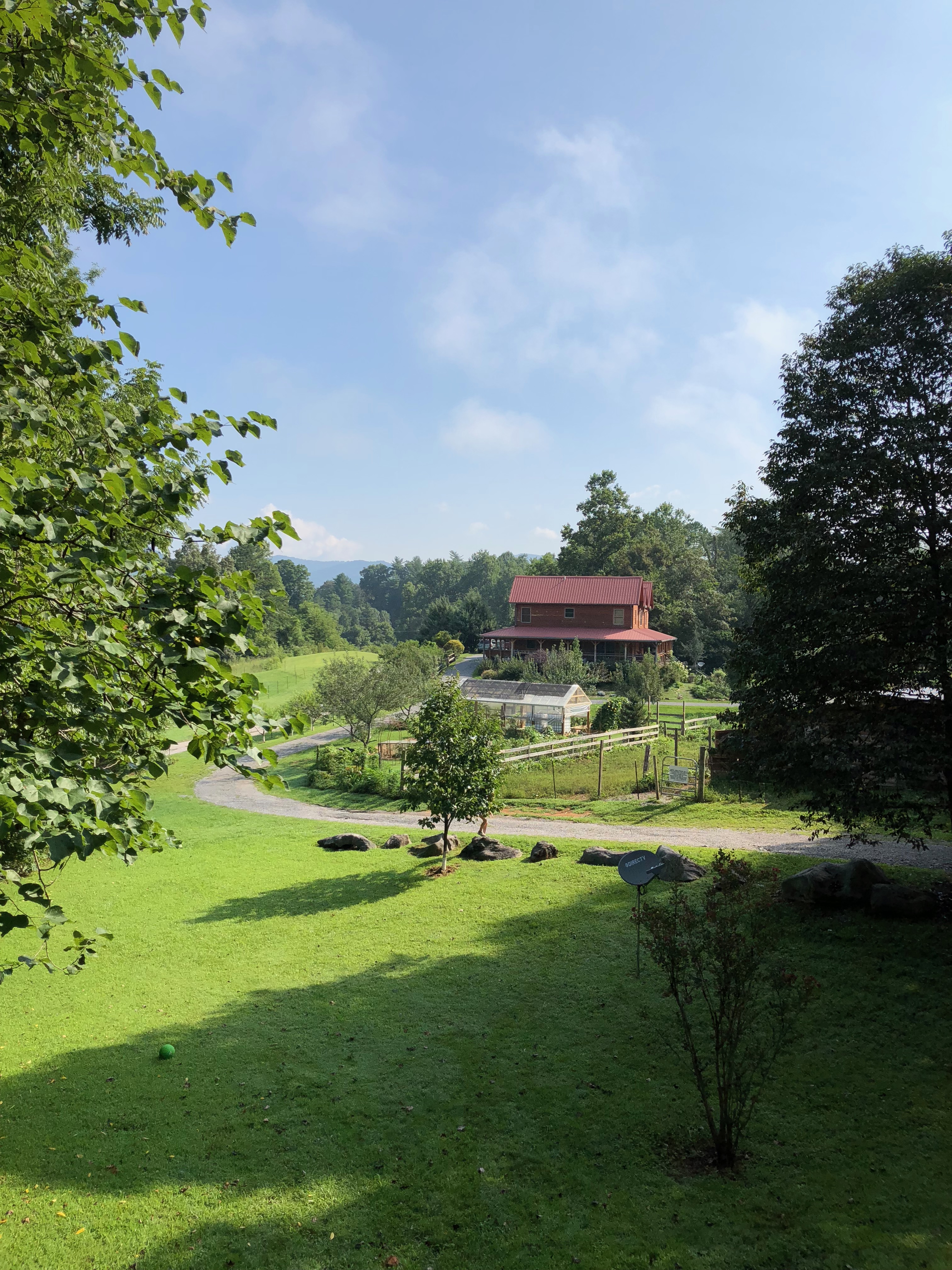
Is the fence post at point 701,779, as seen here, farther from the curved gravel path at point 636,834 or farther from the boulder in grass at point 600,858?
the boulder in grass at point 600,858

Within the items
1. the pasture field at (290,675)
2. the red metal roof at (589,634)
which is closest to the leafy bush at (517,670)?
the red metal roof at (589,634)

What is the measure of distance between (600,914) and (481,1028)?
14.3 ft

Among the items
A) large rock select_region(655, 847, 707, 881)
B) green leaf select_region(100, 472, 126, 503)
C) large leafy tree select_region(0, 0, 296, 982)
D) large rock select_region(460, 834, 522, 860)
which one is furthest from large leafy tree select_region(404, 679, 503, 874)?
green leaf select_region(100, 472, 126, 503)

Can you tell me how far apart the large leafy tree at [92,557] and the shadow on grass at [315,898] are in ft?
32.3

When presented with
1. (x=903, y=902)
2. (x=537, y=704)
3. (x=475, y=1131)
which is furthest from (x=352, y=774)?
(x=475, y=1131)

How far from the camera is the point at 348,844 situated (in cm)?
1817

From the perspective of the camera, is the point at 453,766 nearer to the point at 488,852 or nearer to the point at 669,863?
the point at 488,852

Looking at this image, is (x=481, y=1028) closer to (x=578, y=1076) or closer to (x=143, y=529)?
(x=578, y=1076)

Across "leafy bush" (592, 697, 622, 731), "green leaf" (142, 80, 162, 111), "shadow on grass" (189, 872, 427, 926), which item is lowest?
"shadow on grass" (189, 872, 427, 926)

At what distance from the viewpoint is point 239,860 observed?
17.4m

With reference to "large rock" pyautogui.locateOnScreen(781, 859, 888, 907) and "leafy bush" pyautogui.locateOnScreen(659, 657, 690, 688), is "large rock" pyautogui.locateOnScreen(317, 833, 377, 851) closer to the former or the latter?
"large rock" pyautogui.locateOnScreen(781, 859, 888, 907)

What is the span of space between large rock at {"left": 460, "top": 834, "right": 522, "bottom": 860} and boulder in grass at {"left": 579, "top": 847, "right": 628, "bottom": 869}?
1.61 meters

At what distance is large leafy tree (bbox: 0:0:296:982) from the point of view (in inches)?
130

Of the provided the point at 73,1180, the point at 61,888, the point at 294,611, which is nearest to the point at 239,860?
the point at 61,888
